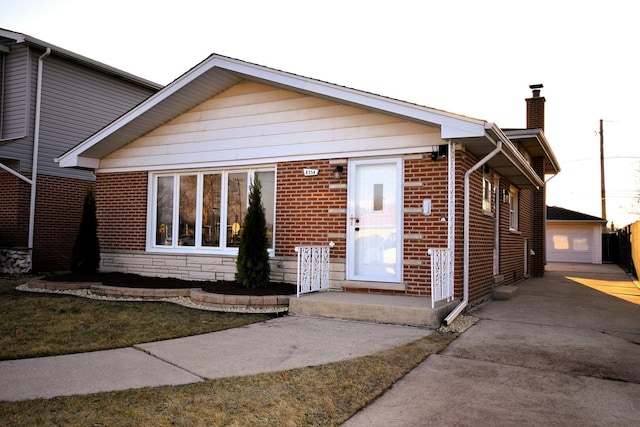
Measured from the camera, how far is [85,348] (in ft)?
17.0

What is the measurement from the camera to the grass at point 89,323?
5.32 m

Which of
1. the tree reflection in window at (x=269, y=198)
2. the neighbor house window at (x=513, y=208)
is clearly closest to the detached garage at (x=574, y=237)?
the neighbor house window at (x=513, y=208)

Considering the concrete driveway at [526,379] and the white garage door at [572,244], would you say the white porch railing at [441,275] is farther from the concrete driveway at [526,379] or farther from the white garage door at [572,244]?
the white garage door at [572,244]

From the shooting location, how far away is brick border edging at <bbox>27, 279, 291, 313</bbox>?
296 inches

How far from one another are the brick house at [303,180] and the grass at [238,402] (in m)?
3.68

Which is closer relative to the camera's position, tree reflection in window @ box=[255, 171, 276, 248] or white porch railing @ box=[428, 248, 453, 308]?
white porch railing @ box=[428, 248, 453, 308]

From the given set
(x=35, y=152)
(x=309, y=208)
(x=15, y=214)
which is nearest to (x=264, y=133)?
(x=309, y=208)

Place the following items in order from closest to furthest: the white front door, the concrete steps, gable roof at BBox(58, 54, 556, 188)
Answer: the concrete steps → gable roof at BBox(58, 54, 556, 188) → the white front door

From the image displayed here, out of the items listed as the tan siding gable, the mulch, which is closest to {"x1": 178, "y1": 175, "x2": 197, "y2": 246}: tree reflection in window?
the tan siding gable

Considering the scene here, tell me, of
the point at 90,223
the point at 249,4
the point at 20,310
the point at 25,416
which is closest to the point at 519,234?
the point at 249,4

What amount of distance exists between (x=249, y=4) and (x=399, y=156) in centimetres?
568

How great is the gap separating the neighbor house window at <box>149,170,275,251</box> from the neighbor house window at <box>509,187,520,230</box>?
690cm

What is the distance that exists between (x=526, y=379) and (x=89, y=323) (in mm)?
5426

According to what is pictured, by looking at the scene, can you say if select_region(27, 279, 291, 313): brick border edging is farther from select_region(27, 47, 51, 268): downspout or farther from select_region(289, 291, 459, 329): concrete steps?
select_region(27, 47, 51, 268): downspout
